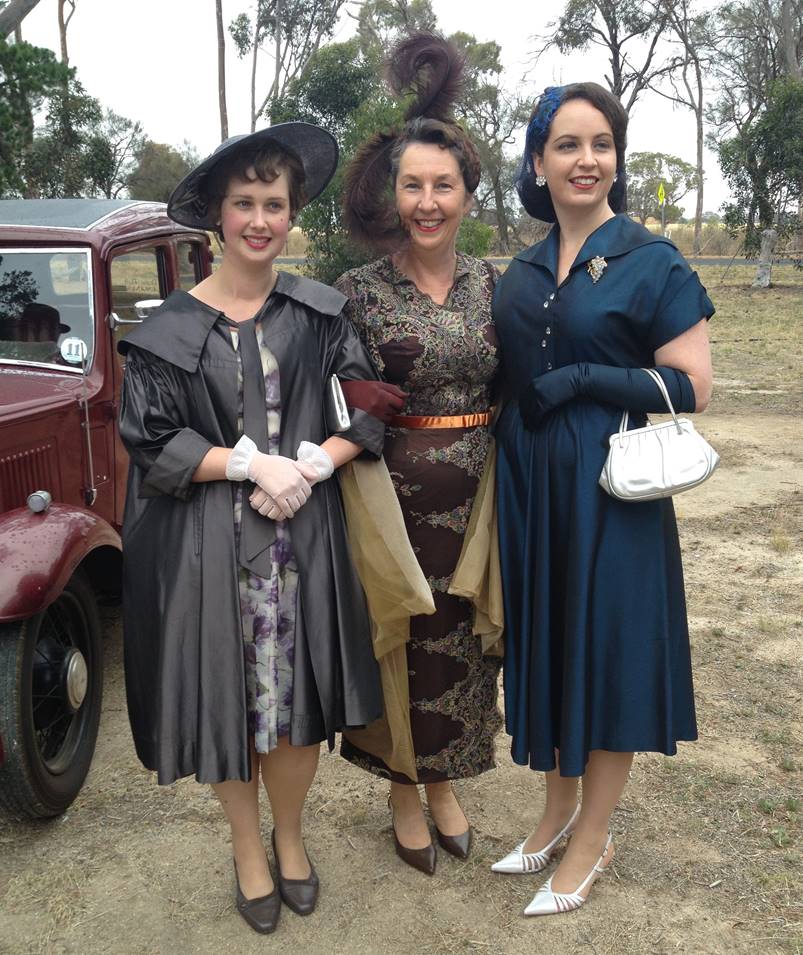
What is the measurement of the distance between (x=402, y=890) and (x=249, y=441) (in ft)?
4.54

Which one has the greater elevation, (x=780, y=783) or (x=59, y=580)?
(x=59, y=580)

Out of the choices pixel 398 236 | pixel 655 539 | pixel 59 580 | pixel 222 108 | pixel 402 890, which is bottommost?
pixel 402 890

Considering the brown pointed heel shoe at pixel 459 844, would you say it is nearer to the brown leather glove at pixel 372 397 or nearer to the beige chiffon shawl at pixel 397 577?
the beige chiffon shawl at pixel 397 577

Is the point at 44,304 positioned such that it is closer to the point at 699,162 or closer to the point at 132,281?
the point at 132,281

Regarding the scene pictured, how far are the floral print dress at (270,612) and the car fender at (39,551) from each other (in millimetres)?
846

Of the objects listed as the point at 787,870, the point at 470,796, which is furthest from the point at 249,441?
the point at 787,870

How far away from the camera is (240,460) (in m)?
2.09

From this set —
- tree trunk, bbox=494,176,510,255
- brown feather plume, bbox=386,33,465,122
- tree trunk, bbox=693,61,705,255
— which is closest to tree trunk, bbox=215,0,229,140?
tree trunk, bbox=494,176,510,255

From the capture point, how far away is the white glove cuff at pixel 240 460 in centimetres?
209

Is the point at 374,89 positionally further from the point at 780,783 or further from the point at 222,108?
the point at 222,108

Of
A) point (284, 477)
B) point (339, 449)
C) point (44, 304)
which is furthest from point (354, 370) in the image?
point (44, 304)

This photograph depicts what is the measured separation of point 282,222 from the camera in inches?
87.4

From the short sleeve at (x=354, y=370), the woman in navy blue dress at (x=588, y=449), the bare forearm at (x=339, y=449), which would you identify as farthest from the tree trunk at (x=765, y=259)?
the bare forearm at (x=339, y=449)

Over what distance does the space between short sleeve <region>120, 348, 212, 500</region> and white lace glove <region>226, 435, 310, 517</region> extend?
3.0 inches
